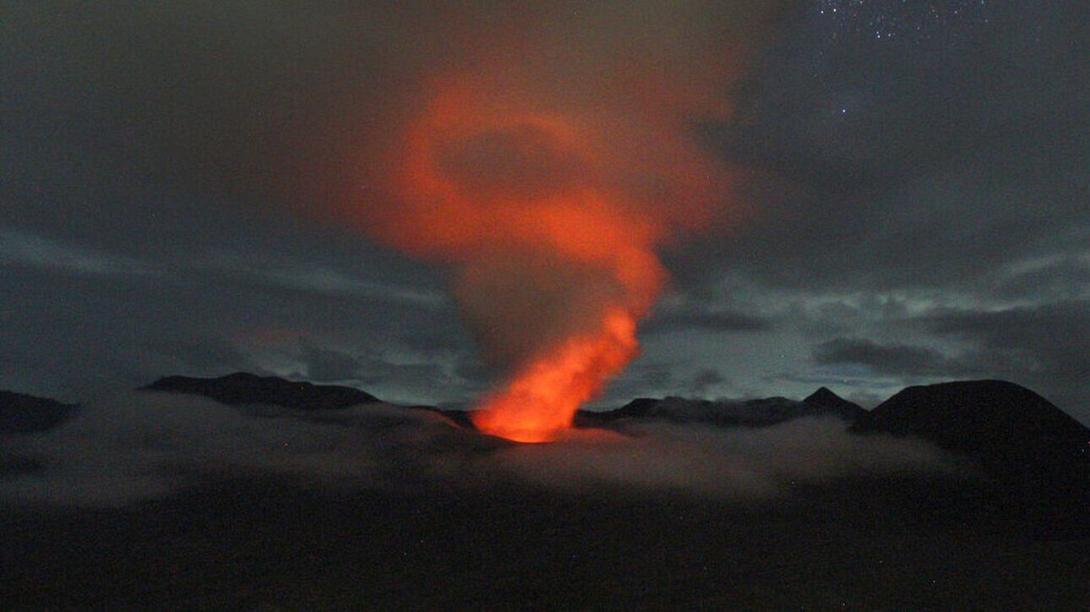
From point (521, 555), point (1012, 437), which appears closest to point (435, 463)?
point (521, 555)

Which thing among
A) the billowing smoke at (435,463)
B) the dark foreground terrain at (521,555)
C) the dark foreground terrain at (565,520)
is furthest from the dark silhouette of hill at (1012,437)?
the dark foreground terrain at (521,555)

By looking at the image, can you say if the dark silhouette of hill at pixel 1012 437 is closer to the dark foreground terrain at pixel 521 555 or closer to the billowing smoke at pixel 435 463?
the billowing smoke at pixel 435 463

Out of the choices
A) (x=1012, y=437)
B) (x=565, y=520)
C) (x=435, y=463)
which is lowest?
(x=565, y=520)

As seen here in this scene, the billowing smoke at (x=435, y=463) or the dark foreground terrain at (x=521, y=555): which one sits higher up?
the billowing smoke at (x=435, y=463)

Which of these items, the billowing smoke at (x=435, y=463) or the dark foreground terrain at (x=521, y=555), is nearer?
the dark foreground terrain at (x=521, y=555)

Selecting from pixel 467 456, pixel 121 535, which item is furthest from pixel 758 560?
pixel 121 535

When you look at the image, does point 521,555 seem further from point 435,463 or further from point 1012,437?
point 1012,437

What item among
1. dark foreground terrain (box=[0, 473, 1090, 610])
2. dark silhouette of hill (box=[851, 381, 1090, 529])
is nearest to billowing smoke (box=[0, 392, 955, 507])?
dark foreground terrain (box=[0, 473, 1090, 610])
